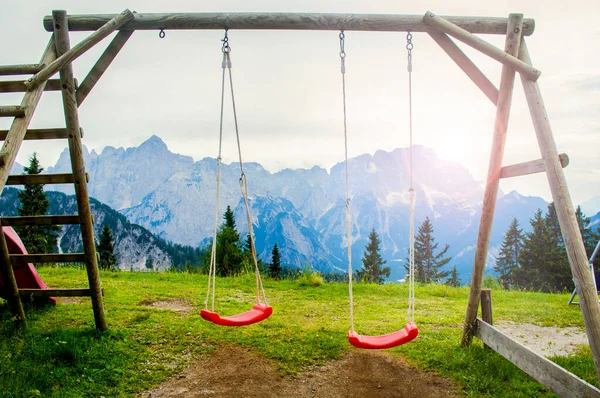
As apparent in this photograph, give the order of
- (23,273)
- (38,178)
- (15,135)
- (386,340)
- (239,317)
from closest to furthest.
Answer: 1. (15,135)
2. (386,340)
3. (239,317)
4. (38,178)
5. (23,273)

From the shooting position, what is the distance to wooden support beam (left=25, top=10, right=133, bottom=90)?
13.9ft

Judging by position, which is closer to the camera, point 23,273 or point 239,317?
point 239,317

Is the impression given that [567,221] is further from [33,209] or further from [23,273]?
[33,209]

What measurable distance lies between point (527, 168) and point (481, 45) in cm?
151

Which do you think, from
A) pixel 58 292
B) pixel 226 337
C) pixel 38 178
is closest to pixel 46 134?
pixel 38 178

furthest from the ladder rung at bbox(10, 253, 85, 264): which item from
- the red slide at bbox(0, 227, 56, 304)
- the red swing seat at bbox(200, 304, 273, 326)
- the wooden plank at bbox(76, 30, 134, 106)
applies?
the red swing seat at bbox(200, 304, 273, 326)

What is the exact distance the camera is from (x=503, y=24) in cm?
486

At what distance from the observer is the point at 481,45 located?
15.2 ft

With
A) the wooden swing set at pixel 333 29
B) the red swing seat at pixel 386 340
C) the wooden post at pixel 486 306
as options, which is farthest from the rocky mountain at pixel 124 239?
the red swing seat at pixel 386 340

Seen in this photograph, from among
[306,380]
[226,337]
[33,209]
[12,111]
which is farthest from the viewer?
[33,209]

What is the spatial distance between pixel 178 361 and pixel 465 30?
18.3 ft

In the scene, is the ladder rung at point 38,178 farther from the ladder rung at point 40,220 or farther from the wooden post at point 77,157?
the ladder rung at point 40,220

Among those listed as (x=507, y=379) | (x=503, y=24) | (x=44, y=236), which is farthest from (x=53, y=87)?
(x=44, y=236)

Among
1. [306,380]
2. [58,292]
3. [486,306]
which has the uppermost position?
[58,292]
